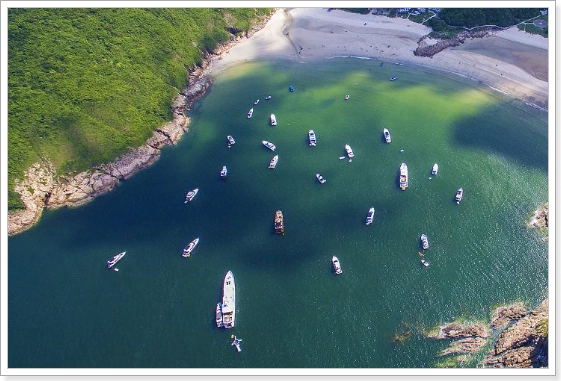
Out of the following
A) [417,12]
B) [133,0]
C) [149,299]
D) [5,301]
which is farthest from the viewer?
[417,12]

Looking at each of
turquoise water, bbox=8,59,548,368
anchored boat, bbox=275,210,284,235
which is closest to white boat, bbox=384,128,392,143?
turquoise water, bbox=8,59,548,368

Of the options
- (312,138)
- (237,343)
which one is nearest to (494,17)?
(312,138)

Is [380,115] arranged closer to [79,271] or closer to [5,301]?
[79,271]

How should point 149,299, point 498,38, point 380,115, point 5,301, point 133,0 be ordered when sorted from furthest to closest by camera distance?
point 498,38 → point 380,115 → point 133,0 → point 149,299 → point 5,301

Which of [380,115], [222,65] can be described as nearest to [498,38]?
[380,115]

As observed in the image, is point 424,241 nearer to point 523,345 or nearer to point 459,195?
point 459,195

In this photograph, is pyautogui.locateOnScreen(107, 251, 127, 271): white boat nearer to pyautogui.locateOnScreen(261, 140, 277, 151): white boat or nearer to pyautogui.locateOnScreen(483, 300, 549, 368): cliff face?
pyautogui.locateOnScreen(261, 140, 277, 151): white boat
